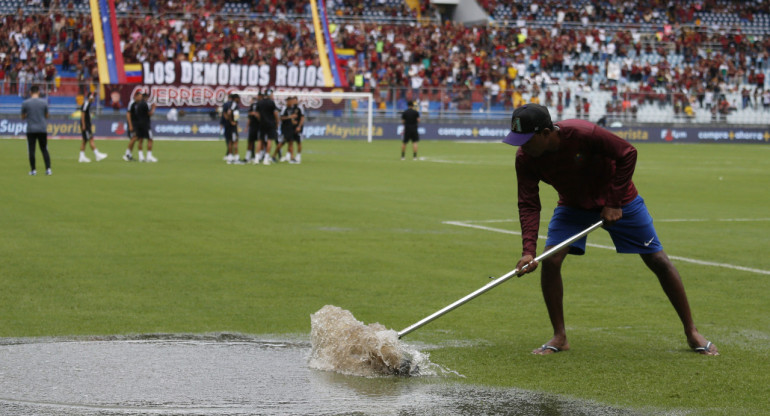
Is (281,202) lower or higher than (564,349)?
lower

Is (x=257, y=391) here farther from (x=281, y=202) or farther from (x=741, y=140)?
(x=741, y=140)

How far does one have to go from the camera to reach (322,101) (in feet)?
164

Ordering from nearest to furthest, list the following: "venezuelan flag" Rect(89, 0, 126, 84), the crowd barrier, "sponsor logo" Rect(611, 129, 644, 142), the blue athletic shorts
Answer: the blue athletic shorts
the crowd barrier
"venezuelan flag" Rect(89, 0, 126, 84)
"sponsor logo" Rect(611, 129, 644, 142)

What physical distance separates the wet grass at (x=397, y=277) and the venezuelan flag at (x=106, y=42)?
24.8 m

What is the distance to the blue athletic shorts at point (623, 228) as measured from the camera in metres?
6.99

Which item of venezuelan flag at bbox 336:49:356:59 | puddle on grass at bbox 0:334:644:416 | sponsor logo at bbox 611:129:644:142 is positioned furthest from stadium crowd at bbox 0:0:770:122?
puddle on grass at bbox 0:334:644:416

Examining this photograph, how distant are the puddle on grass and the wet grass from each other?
40cm

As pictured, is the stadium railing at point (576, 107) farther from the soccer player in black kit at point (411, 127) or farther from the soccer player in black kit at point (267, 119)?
the soccer player in black kit at point (267, 119)

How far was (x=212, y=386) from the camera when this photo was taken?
601 cm

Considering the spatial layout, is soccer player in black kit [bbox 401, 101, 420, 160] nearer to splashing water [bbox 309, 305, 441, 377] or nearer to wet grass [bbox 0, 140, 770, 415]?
wet grass [bbox 0, 140, 770, 415]

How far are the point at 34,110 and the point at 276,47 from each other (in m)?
29.3

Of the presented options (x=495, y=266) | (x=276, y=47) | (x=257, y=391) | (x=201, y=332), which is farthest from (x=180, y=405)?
(x=276, y=47)

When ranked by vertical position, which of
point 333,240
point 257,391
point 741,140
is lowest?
point 741,140

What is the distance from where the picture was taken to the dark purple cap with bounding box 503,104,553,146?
637 centimetres
